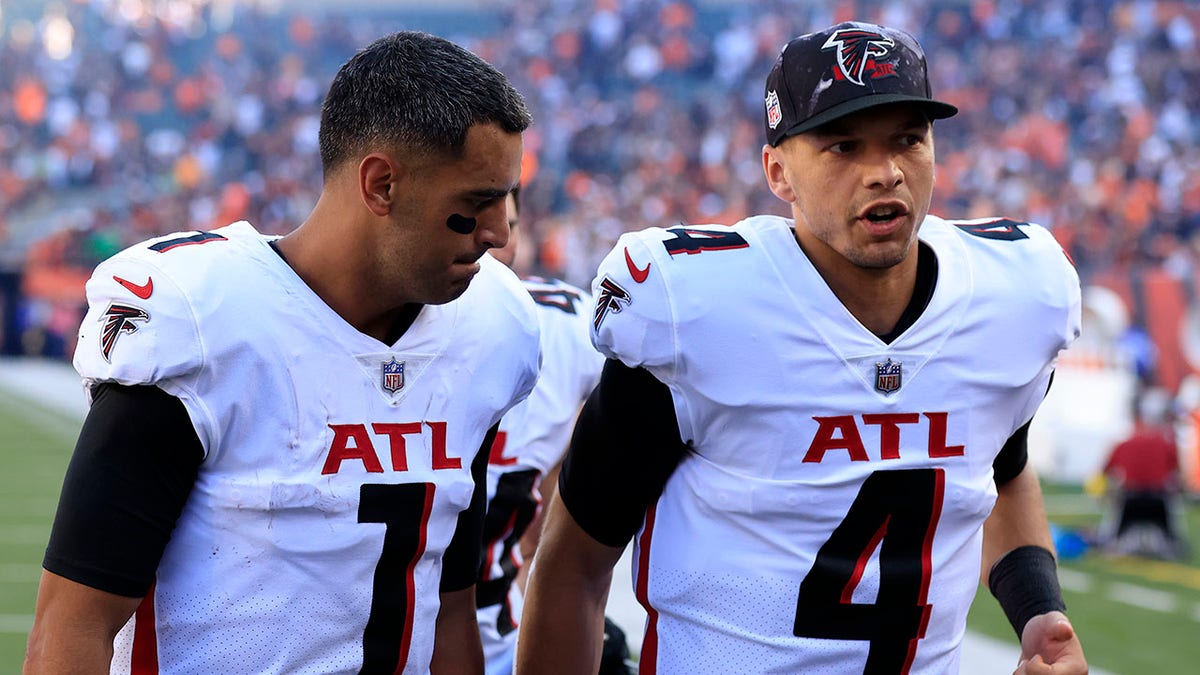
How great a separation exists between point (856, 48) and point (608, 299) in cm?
55

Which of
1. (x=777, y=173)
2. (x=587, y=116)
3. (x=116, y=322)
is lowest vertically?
(x=116, y=322)

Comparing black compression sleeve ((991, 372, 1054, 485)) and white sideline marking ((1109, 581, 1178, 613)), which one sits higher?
black compression sleeve ((991, 372, 1054, 485))

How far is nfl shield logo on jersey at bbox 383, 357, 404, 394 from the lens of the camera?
7.36 feet

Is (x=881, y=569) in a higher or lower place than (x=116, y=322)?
lower

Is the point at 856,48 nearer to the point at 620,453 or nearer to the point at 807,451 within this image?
the point at 807,451

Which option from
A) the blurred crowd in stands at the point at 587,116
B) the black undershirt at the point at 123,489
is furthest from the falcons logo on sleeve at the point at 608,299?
the blurred crowd in stands at the point at 587,116

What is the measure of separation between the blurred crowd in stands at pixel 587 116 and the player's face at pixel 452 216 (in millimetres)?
15265

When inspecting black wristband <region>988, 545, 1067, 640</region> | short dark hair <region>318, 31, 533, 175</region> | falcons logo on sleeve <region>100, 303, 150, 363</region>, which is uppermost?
short dark hair <region>318, 31, 533, 175</region>

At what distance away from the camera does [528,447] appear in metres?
3.42

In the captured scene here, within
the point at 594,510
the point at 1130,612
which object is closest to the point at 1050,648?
the point at 594,510

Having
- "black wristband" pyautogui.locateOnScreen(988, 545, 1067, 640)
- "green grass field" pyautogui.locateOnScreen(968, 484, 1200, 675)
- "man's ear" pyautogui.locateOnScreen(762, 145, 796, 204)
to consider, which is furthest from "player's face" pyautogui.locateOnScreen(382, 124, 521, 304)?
"green grass field" pyautogui.locateOnScreen(968, 484, 1200, 675)

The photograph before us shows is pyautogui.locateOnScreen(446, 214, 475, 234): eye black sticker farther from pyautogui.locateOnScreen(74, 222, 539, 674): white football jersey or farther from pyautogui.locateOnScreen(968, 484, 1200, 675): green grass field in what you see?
pyautogui.locateOnScreen(968, 484, 1200, 675): green grass field

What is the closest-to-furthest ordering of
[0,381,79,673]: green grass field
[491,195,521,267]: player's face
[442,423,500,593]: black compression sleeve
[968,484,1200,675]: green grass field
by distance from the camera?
[442,423,500,593]: black compression sleeve
[491,195,521,267]: player's face
[968,484,1200,675]: green grass field
[0,381,79,673]: green grass field

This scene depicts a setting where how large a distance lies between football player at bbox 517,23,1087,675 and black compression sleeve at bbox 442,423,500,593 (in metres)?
0.16
